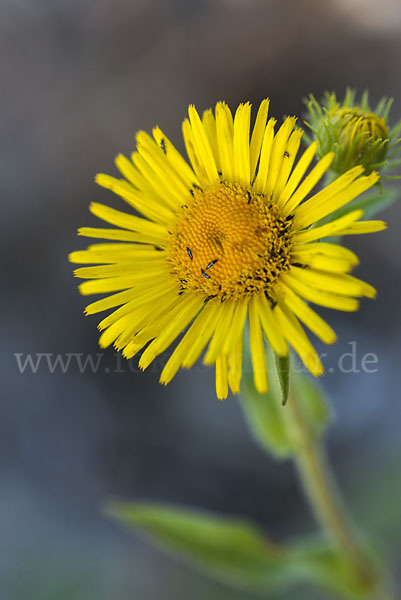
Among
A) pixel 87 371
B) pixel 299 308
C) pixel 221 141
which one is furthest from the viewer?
pixel 87 371

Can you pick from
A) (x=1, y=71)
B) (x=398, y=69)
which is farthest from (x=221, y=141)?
(x=1, y=71)

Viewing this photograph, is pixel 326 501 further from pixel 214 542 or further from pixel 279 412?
pixel 214 542

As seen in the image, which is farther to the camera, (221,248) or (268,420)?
(268,420)

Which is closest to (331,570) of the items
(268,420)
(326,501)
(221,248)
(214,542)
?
(326,501)

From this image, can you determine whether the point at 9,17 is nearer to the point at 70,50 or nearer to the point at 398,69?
the point at 70,50

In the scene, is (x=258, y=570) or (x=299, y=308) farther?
(x=258, y=570)

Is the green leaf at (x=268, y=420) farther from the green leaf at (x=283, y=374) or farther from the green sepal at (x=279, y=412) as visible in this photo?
the green leaf at (x=283, y=374)
